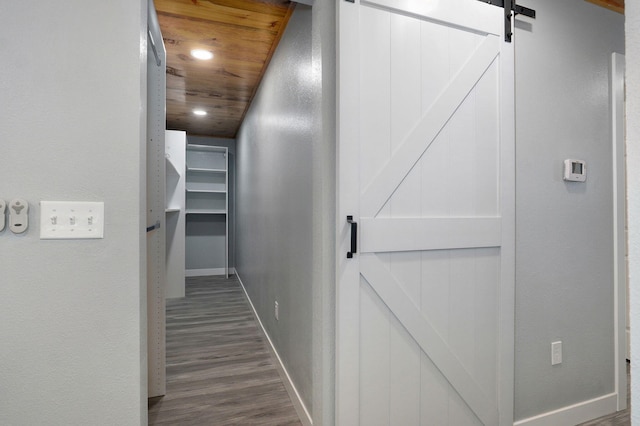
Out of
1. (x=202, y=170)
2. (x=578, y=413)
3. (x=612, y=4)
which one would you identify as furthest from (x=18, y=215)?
(x=202, y=170)

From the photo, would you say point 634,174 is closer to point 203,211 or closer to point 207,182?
point 203,211

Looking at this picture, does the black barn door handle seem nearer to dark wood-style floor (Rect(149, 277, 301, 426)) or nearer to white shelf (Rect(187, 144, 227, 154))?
dark wood-style floor (Rect(149, 277, 301, 426))

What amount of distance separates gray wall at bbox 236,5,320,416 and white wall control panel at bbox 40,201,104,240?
0.86 m

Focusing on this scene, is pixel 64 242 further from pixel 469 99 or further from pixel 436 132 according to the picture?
pixel 469 99

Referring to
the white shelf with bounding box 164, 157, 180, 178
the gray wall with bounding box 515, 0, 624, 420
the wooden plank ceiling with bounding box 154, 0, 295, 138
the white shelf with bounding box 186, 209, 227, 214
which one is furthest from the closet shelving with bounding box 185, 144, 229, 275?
the gray wall with bounding box 515, 0, 624, 420

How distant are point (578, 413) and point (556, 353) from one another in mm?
401

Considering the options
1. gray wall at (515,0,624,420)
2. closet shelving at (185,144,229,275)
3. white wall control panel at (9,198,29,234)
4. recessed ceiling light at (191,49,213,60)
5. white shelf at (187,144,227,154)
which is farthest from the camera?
closet shelving at (185,144,229,275)

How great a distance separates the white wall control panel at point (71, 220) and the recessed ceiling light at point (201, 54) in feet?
6.20

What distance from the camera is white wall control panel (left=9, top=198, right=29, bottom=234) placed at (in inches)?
39.6

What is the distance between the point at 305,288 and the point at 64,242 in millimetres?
1071

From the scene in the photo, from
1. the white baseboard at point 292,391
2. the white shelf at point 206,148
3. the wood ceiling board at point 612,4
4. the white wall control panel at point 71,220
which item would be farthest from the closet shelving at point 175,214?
the wood ceiling board at point 612,4

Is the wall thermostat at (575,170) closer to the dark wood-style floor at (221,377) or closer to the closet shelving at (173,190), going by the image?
the dark wood-style floor at (221,377)

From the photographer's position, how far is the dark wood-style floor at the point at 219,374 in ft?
6.03

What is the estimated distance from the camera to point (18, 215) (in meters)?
1.01
